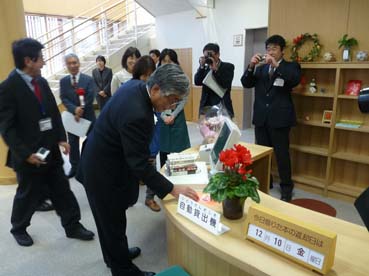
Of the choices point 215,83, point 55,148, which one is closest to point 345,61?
point 215,83

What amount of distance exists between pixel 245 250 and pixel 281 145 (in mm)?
2063

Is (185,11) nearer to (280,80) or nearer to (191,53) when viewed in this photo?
(191,53)

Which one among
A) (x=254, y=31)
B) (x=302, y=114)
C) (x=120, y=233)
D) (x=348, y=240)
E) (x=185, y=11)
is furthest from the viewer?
(x=185, y=11)

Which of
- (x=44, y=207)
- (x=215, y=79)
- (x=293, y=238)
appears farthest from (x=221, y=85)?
(x=293, y=238)

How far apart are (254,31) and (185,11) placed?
1.71 meters

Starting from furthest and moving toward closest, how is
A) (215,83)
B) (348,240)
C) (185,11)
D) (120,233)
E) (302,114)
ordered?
(185,11) → (302,114) → (215,83) → (120,233) → (348,240)

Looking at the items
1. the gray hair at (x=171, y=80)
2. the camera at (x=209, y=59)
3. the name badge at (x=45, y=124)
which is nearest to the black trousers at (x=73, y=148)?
the name badge at (x=45, y=124)

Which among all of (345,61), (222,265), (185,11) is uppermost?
(185,11)

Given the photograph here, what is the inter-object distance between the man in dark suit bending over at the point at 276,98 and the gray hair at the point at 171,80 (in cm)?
172

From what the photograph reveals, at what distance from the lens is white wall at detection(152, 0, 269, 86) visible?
5.46 metres

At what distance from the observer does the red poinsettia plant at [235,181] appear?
1191 mm

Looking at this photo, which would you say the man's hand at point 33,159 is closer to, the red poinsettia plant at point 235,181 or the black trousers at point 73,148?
the black trousers at point 73,148

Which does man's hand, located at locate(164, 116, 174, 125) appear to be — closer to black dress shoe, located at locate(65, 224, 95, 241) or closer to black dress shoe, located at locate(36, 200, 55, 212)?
black dress shoe, located at locate(65, 224, 95, 241)

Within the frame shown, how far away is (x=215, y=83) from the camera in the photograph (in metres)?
2.97
